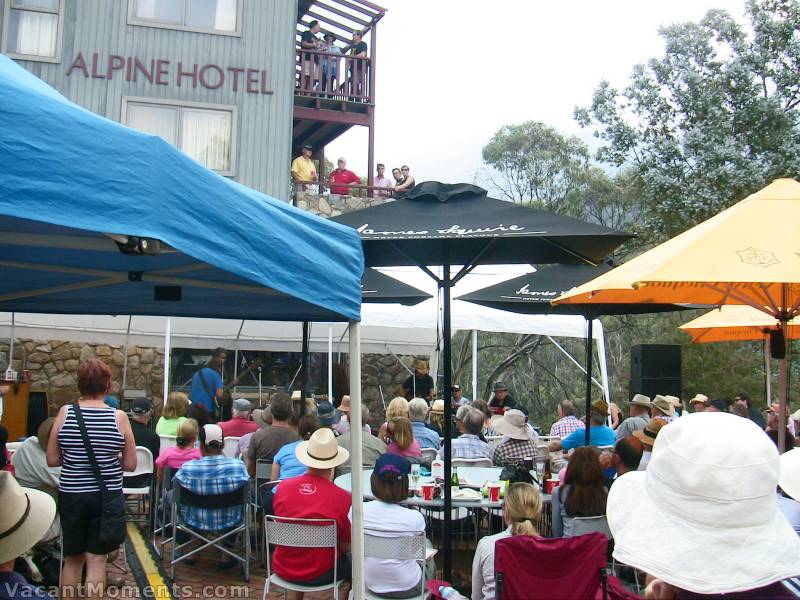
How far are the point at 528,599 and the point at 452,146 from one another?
193724mm

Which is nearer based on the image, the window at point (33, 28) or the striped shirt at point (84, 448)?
the striped shirt at point (84, 448)

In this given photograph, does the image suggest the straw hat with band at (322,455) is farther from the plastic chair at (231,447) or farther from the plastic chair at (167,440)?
the plastic chair at (167,440)

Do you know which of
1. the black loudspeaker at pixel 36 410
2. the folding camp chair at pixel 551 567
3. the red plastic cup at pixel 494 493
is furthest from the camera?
the black loudspeaker at pixel 36 410

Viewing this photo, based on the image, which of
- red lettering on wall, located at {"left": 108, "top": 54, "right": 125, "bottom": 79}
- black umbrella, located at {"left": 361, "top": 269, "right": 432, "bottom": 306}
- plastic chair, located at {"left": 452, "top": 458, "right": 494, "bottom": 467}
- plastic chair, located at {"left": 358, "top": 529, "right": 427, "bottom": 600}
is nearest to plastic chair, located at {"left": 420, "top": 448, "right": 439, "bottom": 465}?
plastic chair, located at {"left": 452, "top": 458, "right": 494, "bottom": 467}

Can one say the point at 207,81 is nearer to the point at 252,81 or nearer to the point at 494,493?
the point at 252,81

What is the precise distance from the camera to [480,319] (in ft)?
43.4

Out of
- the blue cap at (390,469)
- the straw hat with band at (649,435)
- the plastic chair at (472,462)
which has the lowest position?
the plastic chair at (472,462)

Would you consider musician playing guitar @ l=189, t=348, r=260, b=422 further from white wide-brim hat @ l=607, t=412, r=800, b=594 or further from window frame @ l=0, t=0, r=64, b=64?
white wide-brim hat @ l=607, t=412, r=800, b=594

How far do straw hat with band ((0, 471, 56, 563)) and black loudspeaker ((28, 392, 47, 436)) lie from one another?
1115 centimetres

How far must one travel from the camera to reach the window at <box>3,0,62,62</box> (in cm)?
1623

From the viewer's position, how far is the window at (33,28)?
1623cm

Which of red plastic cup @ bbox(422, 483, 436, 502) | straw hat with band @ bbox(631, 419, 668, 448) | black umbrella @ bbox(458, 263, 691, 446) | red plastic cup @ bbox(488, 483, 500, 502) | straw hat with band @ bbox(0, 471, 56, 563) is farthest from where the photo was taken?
black umbrella @ bbox(458, 263, 691, 446)

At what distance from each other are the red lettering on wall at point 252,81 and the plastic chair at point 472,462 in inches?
462

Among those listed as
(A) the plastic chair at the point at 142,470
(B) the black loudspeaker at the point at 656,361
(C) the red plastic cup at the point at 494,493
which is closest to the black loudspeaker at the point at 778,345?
(C) the red plastic cup at the point at 494,493
